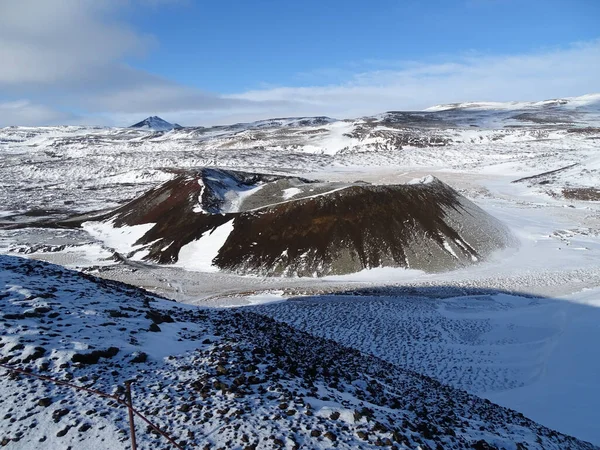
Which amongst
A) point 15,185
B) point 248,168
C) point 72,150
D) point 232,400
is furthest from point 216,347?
point 72,150

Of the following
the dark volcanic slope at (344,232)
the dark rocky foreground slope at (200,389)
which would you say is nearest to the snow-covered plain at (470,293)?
the dark volcanic slope at (344,232)

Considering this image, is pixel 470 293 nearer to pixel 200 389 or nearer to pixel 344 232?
pixel 344 232

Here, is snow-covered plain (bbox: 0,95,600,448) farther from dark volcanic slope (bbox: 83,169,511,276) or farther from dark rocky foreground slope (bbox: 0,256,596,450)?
dark rocky foreground slope (bbox: 0,256,596,450)

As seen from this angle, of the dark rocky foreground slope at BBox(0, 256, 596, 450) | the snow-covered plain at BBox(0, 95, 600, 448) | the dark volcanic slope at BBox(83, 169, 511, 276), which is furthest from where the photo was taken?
the dark volcanic slope at BBox(83, 169, 511, 276)

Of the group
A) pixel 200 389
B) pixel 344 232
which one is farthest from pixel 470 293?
pixel 200 389

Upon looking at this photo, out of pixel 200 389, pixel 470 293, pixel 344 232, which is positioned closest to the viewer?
pixel 200 389

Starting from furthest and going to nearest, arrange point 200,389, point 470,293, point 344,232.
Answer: point 344,232 → point 470,293 → point 200,389

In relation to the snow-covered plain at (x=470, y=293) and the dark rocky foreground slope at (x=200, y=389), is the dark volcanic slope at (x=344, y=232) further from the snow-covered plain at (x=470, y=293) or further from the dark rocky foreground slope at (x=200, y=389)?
the dark rocky foreground slope at (x=200, y=389)

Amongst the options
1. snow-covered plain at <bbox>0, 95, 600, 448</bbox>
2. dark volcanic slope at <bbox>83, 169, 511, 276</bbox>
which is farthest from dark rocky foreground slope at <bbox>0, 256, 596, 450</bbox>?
dark volcanic slope at <bbox>83, 169, 511, 276</bbox>
